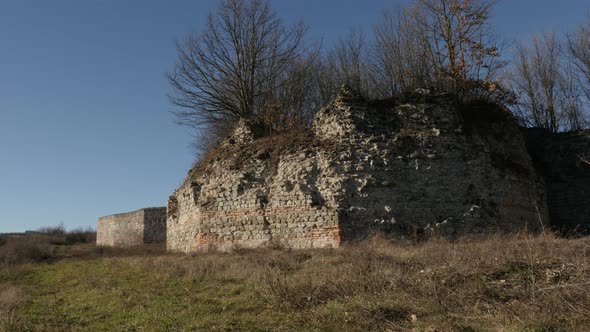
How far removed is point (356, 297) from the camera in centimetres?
552

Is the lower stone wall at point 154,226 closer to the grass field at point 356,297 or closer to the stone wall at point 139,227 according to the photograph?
the stone wall at point 139,227

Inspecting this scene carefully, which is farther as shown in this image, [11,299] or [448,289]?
[11,299]

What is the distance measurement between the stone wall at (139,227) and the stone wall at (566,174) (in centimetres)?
1731

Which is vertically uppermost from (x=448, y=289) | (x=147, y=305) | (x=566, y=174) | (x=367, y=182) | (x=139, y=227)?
(x=566, y=174)

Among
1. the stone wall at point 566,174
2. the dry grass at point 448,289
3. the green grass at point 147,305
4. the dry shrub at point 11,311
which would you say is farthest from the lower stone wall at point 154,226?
the dry grass at point 448,289

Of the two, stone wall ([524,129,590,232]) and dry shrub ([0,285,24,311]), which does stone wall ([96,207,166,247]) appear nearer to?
dry shrub ([0,285,24,311])

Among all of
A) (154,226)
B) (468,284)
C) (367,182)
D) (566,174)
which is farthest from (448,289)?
(154,226)

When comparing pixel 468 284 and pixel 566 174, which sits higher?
pixel 566 174

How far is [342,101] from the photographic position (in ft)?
39.7

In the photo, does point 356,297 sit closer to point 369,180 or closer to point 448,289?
point 448,289

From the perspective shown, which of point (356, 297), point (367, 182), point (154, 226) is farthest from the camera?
point (154, 226)

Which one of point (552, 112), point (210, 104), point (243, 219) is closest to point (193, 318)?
point (243, 219)

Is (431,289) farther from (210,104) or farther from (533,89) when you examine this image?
(533,89)

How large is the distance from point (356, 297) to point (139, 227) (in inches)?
842
